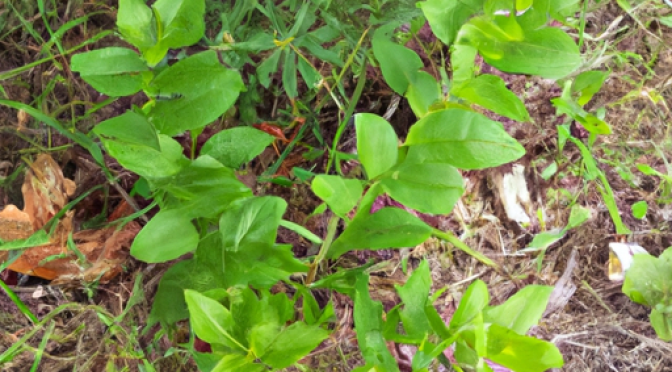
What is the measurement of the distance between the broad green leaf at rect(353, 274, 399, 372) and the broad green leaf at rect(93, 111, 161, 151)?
0.35m

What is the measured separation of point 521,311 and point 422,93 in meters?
0.36

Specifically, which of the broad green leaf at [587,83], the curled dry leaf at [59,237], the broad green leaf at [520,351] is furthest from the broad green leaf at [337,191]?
the broad green leaf at [587,83]

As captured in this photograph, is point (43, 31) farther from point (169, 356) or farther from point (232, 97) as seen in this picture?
point (169, 356)

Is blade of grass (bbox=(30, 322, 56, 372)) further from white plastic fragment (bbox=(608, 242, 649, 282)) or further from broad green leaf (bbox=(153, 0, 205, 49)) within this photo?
white plastic fragment (bbox=(608, 242, 649, 282))

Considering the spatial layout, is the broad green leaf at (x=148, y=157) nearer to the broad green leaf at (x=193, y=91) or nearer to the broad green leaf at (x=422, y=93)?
the broad green leaf at (x=193, y=91)

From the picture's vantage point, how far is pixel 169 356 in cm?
96

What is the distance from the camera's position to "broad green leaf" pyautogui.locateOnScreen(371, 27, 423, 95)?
0.85 m

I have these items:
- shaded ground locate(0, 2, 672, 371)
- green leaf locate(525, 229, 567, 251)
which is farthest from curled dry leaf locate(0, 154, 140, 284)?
green leaf locate(525, 229, 567, 251)

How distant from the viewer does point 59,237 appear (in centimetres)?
93

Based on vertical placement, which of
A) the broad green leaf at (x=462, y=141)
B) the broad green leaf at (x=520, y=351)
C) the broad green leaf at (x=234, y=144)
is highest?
the broad green leaf at (x=462, y=141)

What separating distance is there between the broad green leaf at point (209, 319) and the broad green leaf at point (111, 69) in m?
0.32

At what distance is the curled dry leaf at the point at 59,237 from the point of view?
36.6 inches

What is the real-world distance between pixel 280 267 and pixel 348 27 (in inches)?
17.4

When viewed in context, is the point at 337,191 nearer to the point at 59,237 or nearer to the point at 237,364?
the point at 237,364
